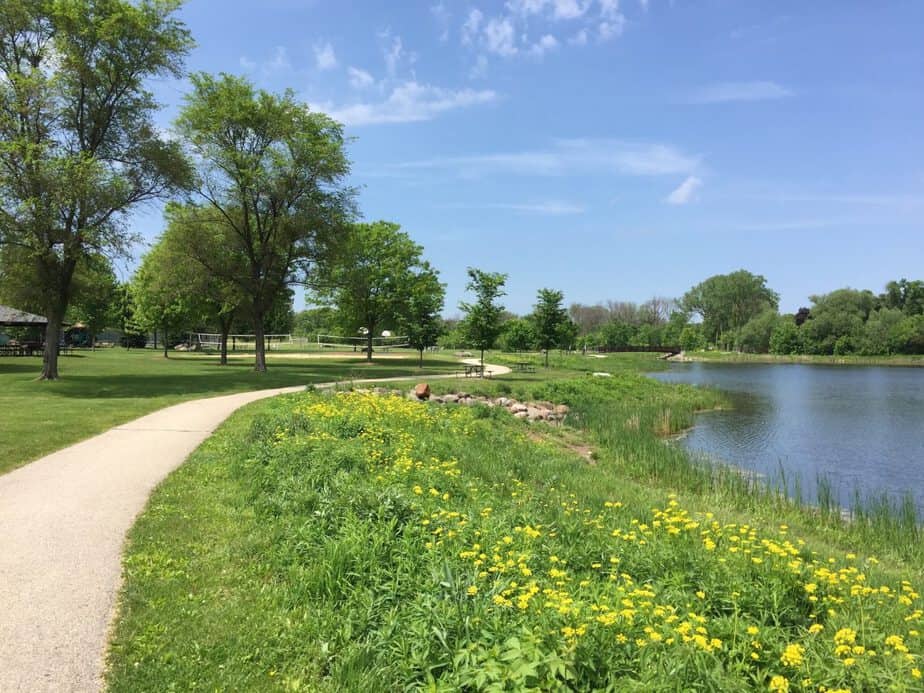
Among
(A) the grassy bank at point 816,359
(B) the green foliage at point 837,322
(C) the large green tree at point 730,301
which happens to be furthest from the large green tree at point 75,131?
(C) the large green tree at point 730,301

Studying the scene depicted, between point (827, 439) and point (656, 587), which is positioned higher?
point (656, 587)

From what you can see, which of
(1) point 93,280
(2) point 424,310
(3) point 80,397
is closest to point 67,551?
(3) point 80,397

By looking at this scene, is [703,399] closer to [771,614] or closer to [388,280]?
[388,280]

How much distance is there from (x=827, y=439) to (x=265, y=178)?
2868 cm

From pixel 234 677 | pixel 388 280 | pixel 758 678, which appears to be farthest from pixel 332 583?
pixel 388 280

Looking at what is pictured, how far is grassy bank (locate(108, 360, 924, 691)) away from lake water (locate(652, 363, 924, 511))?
6543 mm

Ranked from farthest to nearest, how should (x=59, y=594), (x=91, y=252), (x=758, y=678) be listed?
1. (x=91, y=252)
2. (x=59, y=594)
3. (x=758, y=678)

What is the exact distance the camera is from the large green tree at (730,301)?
140125mm

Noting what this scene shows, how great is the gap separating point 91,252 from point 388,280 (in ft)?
72.9

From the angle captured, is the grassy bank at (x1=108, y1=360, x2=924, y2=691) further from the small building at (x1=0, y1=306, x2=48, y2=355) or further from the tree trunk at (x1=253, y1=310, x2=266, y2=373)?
the small building at (x1=0, y1=306, x2=48, y2=355)

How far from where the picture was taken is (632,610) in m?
4.03

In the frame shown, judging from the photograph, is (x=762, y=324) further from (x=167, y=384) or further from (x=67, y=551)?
(x=67, y=551)

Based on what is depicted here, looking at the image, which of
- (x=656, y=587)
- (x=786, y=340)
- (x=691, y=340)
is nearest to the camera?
(x=656, y=587)

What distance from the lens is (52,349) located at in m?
24.4
